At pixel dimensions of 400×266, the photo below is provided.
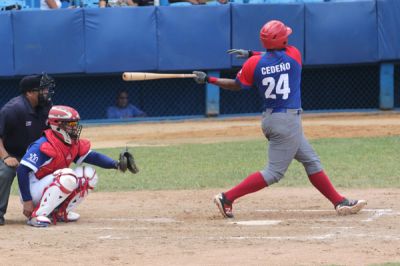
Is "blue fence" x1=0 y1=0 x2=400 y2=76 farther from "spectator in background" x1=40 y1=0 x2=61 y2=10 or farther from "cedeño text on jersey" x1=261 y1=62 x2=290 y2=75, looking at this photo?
"cedeño text on jersey" x1=261 y1=62 x2=290 y2=75

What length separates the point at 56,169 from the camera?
865cm

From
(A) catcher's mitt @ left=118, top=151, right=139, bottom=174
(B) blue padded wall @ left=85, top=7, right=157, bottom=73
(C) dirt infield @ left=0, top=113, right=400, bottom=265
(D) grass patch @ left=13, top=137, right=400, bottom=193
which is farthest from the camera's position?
(B) blue padded wall @ left=85, top=7, right=157, bottom=73

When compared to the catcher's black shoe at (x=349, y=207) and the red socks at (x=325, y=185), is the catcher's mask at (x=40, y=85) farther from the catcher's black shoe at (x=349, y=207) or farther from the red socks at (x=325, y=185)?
the catcher's black shoe at (x=349, y=207)

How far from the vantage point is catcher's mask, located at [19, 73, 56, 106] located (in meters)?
8.66

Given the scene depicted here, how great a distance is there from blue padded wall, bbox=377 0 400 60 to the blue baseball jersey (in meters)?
9.84

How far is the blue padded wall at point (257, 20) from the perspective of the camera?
17.8 metres

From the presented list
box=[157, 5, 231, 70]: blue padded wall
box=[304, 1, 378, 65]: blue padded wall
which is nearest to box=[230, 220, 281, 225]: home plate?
box=[157, 5, 231, 70]: blue padded wall

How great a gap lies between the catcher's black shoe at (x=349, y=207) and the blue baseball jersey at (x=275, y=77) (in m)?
0.99

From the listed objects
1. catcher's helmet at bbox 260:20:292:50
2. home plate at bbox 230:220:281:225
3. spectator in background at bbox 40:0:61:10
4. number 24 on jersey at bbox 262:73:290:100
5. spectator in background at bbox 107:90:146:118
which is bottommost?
home plate at bbox 230:220:281:225

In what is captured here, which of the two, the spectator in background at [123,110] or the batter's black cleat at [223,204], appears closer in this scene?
the batter's black cleat at [223,204]

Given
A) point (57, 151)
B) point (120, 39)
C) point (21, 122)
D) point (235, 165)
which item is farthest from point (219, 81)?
point (120, 39)

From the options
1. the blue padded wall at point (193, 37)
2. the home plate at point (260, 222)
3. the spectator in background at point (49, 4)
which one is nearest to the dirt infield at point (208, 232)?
the home plate at point (260, 222)

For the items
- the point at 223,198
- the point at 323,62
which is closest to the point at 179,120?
the point at 323,62

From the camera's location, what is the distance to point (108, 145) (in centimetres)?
1530
